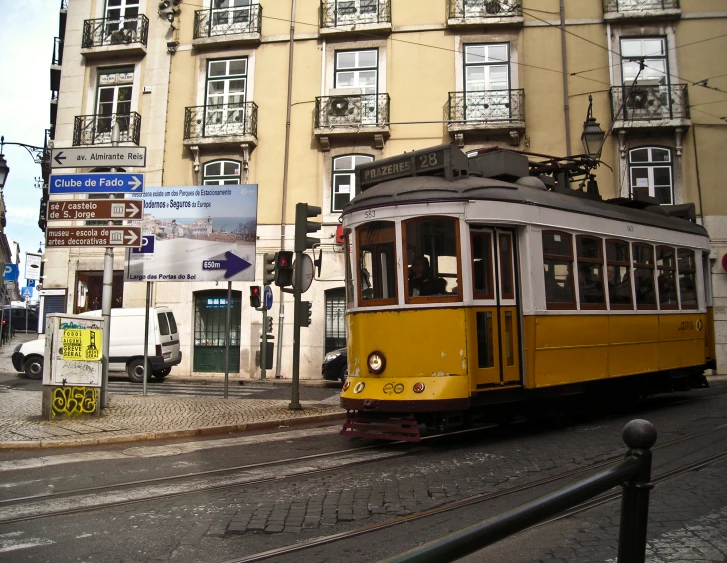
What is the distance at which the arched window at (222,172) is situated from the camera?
2250 cm

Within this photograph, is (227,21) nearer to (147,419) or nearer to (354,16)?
(354,16)

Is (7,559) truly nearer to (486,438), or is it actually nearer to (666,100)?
(486,438)

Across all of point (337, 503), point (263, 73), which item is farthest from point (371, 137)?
point (337, 503)

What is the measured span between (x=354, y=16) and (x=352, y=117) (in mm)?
3471

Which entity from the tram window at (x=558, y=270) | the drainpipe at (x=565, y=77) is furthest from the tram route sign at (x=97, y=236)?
the drainpipe at (x=565, y=77)

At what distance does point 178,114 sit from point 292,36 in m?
4.64

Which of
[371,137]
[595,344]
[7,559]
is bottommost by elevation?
[7,559]

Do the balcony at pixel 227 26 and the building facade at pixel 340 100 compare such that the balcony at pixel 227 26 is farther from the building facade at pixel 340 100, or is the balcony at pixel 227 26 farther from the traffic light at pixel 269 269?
the traffic light at pixel 269 269

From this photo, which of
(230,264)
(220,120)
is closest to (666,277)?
(230,264)

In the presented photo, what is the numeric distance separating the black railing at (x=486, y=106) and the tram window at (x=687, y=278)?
31.9ft

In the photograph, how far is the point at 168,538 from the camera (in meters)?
4.56

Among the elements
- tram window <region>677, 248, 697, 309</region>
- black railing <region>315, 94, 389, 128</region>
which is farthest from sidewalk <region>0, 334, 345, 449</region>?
black railing <region>315, 94, 389, 128</region>

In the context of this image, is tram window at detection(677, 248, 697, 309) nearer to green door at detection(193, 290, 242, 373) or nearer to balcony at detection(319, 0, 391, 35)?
balcony at detection(319, 0, 391, 35)

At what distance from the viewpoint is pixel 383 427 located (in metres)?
7.97
